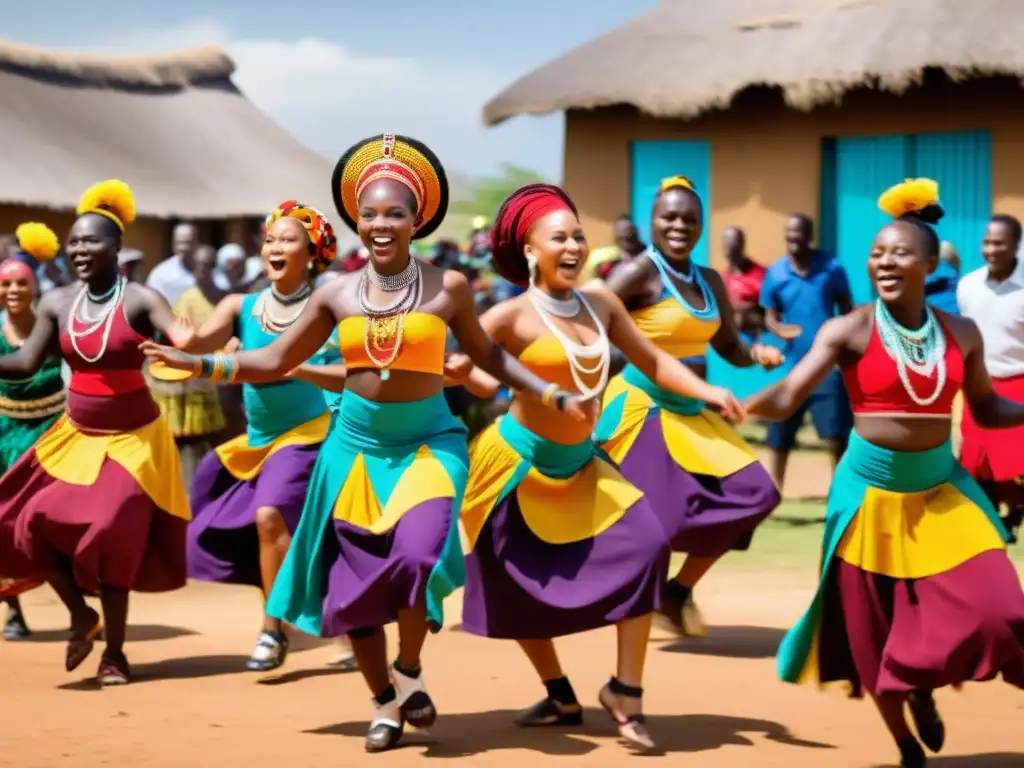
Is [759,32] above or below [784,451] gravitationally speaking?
above

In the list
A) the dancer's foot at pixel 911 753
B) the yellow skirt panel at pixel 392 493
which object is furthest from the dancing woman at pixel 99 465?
the dancer's foot at pixel 911 753

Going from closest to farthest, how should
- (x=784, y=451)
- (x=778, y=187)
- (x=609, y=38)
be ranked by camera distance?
1. (x=784, y=451)
2. (x=778, y=187)
3. (x=609, y=38)

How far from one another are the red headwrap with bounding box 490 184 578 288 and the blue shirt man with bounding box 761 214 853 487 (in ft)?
20.5

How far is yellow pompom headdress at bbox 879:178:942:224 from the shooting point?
23.0ft

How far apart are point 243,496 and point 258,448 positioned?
0.76 ft

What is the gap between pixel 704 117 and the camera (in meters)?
20.6

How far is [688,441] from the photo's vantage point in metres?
9.23

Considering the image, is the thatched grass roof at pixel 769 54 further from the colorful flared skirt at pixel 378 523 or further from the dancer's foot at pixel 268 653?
the colorful flared skirt at pixel 378 523

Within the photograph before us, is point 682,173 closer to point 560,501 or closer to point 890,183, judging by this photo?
point 890,183

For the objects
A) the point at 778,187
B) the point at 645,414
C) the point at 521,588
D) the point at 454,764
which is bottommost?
the point at 454,764

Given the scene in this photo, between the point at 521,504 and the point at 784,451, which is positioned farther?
the point at 784,451

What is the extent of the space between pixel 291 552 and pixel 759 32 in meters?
14.7

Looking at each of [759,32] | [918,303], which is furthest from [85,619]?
[759,32]

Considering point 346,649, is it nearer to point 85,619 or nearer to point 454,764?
point 85,619
